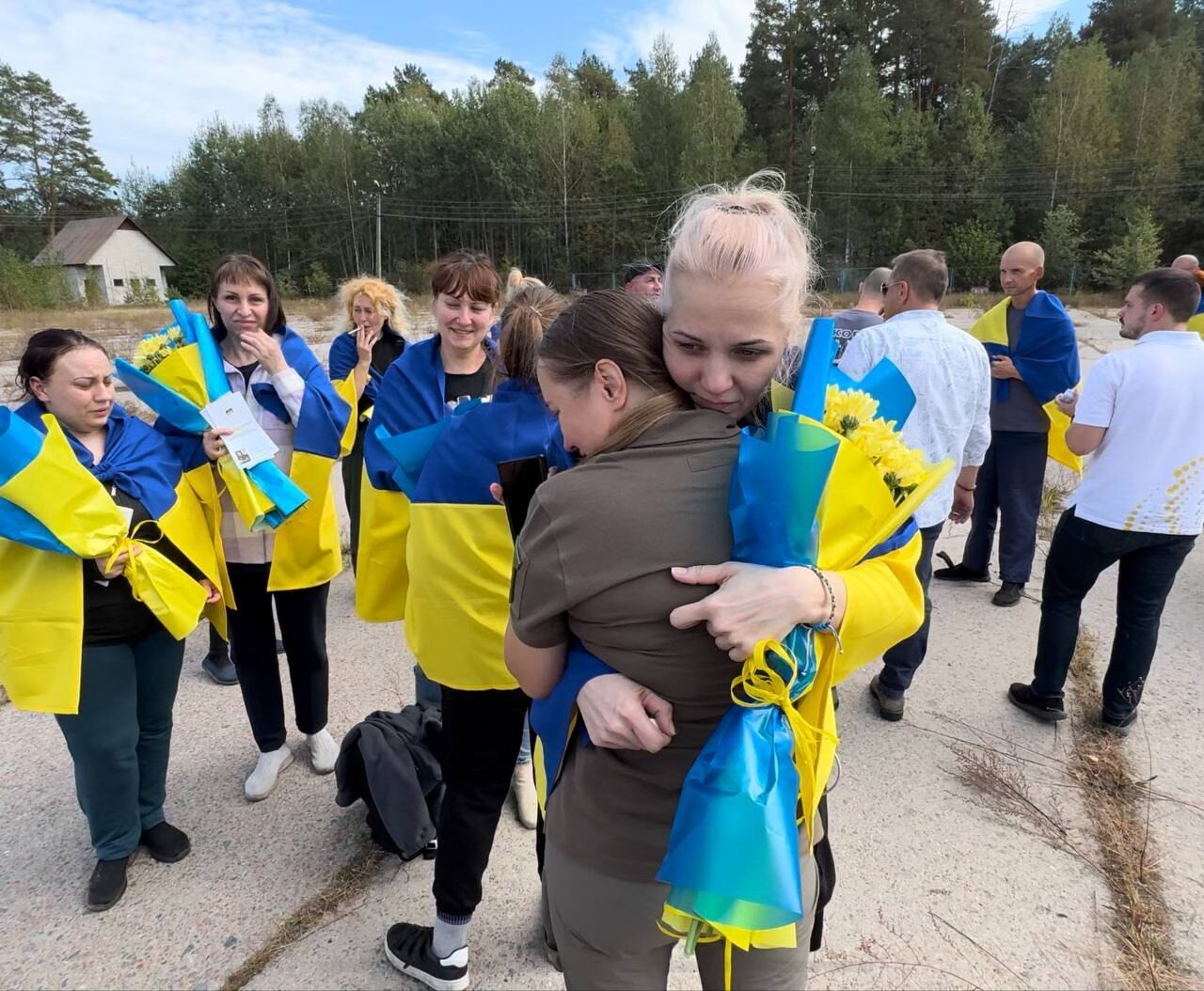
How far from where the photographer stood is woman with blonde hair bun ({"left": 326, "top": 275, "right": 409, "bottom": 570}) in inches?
169

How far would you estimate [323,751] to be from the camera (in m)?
3.01

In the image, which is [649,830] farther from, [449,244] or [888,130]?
[449,244]

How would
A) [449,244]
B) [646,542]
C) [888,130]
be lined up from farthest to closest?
[449,244] → [888,130] → [646,542]

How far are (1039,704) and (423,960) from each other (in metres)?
2.85

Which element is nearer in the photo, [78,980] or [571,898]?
[571,898]

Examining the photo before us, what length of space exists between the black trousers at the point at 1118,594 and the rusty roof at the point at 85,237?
186 ft

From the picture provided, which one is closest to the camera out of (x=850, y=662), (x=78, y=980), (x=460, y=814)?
(x=850, y=662)

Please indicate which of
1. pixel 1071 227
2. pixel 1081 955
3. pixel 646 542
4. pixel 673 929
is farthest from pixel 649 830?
pixel 1071 227

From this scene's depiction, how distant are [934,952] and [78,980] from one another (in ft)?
8.30

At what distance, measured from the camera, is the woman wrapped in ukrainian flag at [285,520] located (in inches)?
109

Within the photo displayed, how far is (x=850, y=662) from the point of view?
1.21 m

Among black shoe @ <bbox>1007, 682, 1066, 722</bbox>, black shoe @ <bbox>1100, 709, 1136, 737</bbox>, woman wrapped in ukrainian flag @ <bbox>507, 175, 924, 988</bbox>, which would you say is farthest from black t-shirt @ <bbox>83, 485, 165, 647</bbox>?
black shoe @ <bbox>1100, 709, 1136, 737</bbox>

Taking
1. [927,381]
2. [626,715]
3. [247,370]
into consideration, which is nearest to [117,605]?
[247,370]

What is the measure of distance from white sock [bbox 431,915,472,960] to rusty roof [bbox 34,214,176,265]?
184 feet
